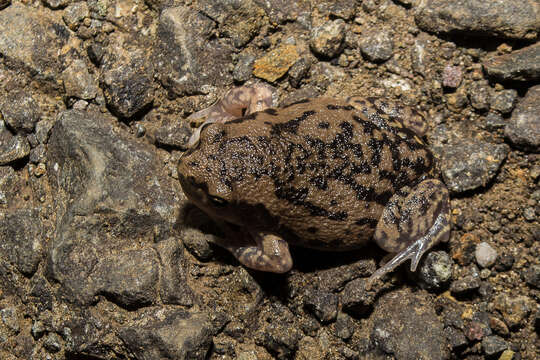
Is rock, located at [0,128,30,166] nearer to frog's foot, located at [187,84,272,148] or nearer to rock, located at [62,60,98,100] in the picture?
rock, located at [62,60,98,100]

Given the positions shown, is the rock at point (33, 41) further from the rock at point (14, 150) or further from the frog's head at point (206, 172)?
the frog's head at point (206, 172)

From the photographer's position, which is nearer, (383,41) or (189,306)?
(189,306)

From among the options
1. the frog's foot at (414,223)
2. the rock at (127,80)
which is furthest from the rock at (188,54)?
the frog's foot at (414,223)

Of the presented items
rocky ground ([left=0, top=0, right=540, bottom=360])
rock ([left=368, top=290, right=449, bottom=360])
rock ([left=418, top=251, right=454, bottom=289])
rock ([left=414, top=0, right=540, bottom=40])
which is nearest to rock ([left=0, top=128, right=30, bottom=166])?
rocky ground ([left=0, top=0, right=540, bottom=360])

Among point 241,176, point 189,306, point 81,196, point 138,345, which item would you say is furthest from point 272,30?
point 138,345

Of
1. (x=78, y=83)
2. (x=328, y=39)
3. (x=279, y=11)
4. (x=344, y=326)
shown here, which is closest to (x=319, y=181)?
(x=344, y=326)

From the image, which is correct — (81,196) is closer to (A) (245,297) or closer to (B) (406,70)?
(A) (245,297)
